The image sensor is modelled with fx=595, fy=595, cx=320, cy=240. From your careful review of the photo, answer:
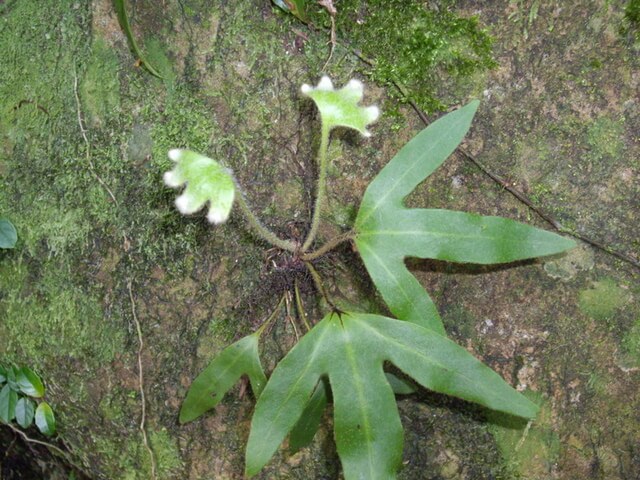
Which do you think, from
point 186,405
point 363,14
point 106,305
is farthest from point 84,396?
point 363,14

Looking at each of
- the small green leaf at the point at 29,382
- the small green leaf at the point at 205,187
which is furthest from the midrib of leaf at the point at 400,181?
the small green leaf at the point at 29,382

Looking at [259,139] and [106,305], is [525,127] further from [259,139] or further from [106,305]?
[106,305]

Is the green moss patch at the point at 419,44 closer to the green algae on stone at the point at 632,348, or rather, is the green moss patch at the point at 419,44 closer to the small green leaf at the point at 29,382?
the green algae on stone at the point at 632,348

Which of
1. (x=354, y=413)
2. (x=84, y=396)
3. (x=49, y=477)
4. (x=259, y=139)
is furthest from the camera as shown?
(x=49, y=477)

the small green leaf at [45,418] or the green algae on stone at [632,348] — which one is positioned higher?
the green algae on stone at [632,348]

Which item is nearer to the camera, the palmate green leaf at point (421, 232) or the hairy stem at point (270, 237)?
the palmate green leaf at point (421, 232)
